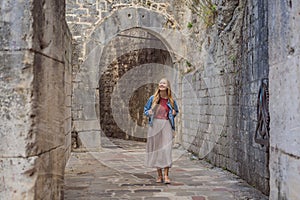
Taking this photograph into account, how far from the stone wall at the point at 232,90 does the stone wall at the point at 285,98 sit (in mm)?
1489

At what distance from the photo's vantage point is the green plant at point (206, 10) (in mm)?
7945

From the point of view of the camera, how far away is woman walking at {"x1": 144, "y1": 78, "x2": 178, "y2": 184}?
582 cm

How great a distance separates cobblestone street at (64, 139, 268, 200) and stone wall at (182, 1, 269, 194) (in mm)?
266

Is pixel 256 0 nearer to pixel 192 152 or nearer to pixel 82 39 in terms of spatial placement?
pixel 192 152

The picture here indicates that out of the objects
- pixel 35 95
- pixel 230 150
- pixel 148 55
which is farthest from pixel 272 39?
pixel 148 55

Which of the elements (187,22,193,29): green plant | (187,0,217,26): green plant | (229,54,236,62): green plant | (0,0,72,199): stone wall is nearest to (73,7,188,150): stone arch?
(187,22,193,29): green plant

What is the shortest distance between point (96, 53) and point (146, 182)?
5.37 meters

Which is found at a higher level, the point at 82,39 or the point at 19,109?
the point at 82,39

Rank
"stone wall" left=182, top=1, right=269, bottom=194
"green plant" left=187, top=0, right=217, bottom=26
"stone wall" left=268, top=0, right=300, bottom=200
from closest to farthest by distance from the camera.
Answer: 1. "stone wall" left=268, top=0, right=300, bottom=200
2. "stone wall" left=182, top=1, right=269, bottom=194
3. "green plant" left=187, top=0, right=217, bottom=26

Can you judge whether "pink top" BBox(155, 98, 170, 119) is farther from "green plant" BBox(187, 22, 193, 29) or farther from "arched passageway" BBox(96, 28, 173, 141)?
"arched passageway" BBox(96, 28, 173, 141)

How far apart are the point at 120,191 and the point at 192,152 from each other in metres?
4.52

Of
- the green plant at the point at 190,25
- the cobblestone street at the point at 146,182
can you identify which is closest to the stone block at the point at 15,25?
the cobblestone street at the point at 146,182

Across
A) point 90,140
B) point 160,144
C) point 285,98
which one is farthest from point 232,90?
point 90,140

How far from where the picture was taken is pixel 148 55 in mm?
13742
